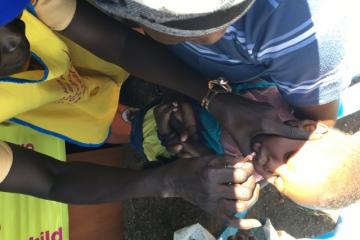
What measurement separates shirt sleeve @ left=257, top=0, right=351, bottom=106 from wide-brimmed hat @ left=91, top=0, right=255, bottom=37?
0.47ft

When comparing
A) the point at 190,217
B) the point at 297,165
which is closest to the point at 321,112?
the point at 297,165

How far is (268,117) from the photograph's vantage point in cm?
117

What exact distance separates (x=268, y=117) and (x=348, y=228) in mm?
866

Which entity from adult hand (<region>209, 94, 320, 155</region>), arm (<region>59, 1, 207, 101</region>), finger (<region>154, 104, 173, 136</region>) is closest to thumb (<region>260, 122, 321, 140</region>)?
adult hand (<region>209, 94, 320, 155</region>)

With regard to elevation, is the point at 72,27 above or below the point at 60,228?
above

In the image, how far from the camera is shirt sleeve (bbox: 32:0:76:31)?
122 centimetres

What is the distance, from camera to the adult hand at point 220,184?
3.54 ft

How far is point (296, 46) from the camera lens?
101 centimetres

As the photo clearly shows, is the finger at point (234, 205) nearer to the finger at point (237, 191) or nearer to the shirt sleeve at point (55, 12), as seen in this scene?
the finger at point (237, 191)

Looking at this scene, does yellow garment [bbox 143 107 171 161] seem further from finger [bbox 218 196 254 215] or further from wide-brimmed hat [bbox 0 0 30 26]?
wide-brimmed hat [bbox 0 0 30 26]

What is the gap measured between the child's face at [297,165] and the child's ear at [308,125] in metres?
0.04

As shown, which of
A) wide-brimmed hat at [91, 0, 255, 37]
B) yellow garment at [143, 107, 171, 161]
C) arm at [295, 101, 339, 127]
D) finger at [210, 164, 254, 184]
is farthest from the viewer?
yellow garment at [143, 107, 171, 161]

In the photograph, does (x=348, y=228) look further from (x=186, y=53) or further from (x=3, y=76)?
(x=3, y=76)

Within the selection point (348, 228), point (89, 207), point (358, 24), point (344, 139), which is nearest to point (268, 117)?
point (344, 139)
